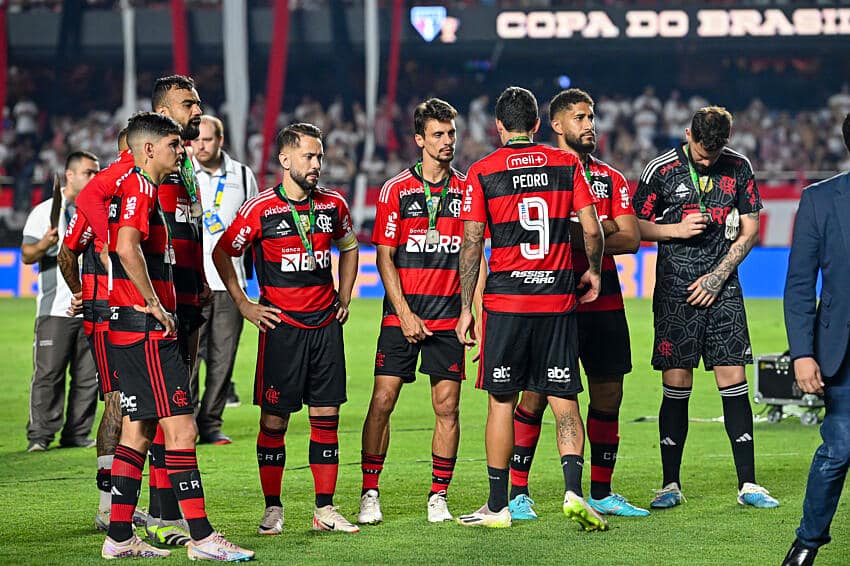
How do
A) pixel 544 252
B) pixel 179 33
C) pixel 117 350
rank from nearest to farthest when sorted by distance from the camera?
pixel 117 350
pixel 544 252
pixel 179 33

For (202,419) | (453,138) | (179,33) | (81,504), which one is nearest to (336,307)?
(453,138)

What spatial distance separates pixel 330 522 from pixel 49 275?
3.96 meters

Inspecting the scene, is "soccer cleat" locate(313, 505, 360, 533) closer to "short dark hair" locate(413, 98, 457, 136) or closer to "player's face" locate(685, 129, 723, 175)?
"short dark hair" locate(413, 98, 457, 136)

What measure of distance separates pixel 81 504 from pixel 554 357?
275cm

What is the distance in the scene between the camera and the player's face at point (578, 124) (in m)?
6.57

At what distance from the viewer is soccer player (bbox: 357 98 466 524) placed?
21.4 ft

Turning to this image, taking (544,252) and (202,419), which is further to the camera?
(202,419)

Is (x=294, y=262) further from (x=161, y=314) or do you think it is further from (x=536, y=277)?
(x=536, y=277)

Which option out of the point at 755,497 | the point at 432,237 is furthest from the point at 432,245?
the point at 755,497

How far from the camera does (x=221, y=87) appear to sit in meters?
28.6

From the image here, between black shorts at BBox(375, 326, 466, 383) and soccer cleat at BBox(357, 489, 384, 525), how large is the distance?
0.64 metres

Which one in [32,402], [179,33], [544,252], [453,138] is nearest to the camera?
[544,252]

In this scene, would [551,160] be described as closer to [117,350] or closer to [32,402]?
[117,350]

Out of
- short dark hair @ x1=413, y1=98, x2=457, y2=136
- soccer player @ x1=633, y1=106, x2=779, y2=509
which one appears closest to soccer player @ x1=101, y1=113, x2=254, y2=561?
short dark hair @ x1=413, y1=98, x2=457, y2=136
